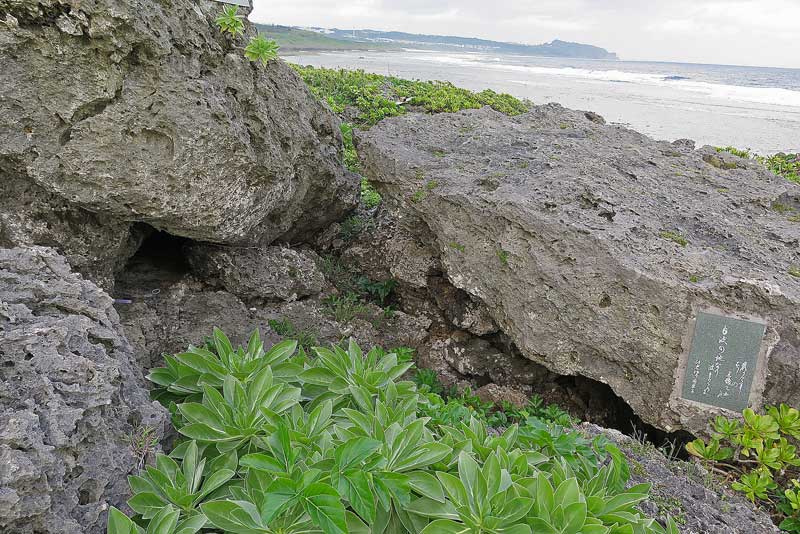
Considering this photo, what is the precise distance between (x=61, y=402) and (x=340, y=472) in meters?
1.19

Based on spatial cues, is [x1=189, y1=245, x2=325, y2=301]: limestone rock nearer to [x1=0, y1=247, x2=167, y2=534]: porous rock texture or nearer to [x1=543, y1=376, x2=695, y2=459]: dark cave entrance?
[x1=0, y1=247, x2=167, y2=534]: porous rock texture

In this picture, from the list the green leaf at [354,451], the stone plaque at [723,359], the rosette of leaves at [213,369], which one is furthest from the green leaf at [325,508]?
the stone plaque at [723,359]

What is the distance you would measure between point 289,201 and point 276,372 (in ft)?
8.50

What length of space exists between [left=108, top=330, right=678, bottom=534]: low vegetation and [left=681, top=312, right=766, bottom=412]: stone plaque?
155 centimetres

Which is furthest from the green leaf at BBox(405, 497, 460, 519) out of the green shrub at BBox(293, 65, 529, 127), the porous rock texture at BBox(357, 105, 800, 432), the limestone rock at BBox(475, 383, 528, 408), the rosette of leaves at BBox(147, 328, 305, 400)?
the green shrub at BBox(293, 65, 529, 127)

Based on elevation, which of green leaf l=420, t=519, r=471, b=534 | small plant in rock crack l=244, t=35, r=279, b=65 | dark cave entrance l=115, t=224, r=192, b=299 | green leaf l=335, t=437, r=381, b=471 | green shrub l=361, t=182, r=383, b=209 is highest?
small plant in rock crack l=244, t=35, r=279, b=65

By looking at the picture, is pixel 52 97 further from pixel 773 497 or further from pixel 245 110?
pixel 773 497

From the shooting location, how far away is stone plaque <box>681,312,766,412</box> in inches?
160

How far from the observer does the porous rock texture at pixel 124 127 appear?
3.55 m

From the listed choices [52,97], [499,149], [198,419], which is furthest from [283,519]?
[499,149]

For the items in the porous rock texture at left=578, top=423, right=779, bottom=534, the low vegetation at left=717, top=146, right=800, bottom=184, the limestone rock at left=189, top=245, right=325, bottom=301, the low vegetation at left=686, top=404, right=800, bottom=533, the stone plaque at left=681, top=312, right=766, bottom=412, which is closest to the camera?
the porous rock texture at left=578, top=423, right=779, bottom=534

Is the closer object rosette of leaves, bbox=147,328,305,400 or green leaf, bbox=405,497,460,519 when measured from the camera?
green leaf, bbox=405,497,460,519

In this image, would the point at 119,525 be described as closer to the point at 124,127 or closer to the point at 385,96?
the point at 124,127

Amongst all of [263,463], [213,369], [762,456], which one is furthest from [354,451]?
[762,456]
